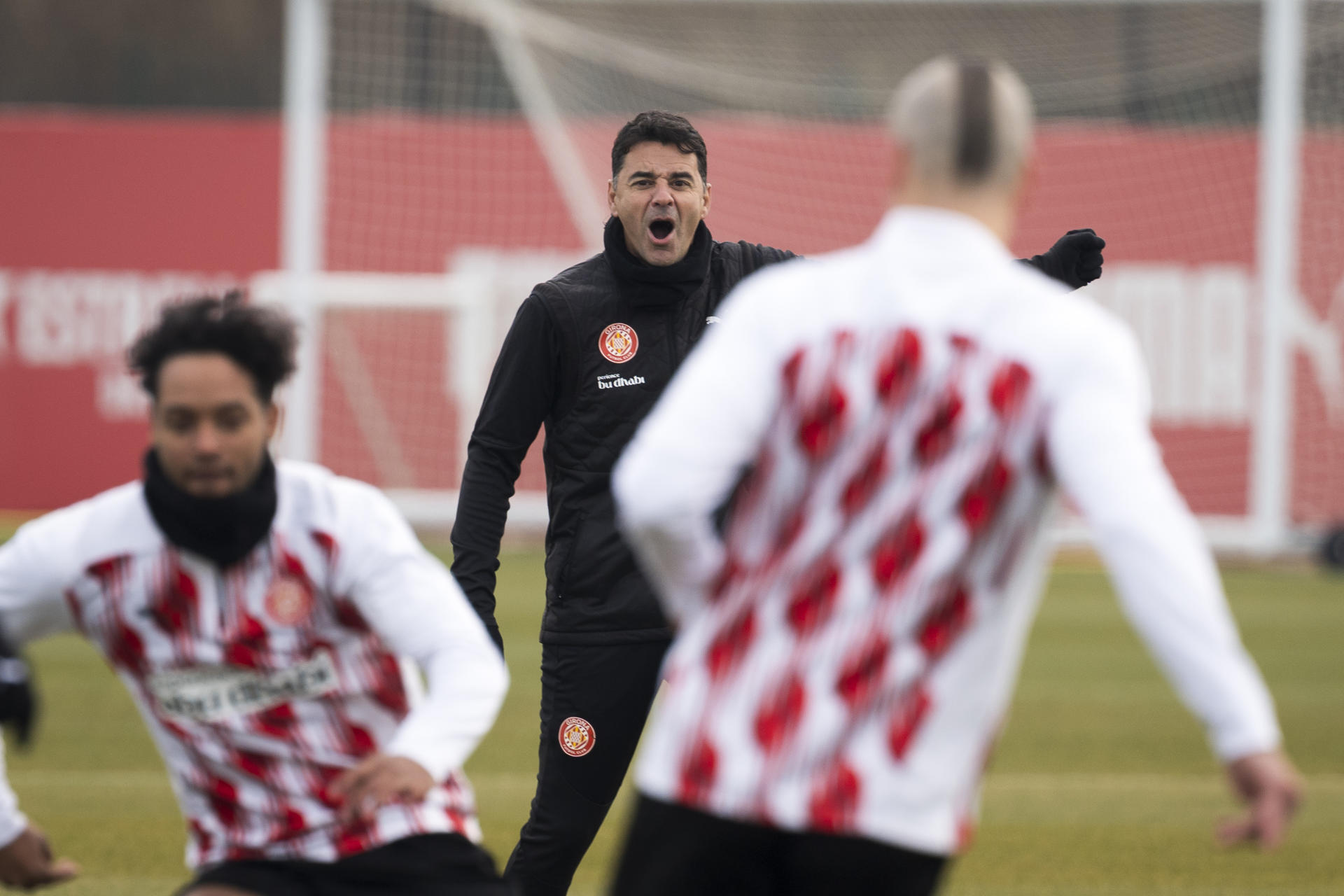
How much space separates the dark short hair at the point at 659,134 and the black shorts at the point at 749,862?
2.51 meters

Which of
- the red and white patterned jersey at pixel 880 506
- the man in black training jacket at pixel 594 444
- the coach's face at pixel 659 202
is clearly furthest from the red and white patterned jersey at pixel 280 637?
the coach's face at pixel 659 202

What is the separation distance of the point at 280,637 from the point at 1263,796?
1441mm

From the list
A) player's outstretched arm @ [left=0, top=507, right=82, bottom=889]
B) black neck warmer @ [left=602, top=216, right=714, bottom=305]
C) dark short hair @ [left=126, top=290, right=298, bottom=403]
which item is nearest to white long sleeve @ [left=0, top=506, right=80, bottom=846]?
player's outstretched arm @ [left=0, top=507, right=82, bottom=889]

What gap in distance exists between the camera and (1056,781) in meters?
8.48

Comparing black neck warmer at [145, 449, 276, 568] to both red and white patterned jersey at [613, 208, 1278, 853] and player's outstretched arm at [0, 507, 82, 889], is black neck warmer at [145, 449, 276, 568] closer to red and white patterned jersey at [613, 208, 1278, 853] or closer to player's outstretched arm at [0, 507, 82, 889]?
player's outstretched arm at [0, 507, 82, 889]

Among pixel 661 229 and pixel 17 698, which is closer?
pixel 17 698

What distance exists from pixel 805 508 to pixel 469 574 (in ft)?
7.17

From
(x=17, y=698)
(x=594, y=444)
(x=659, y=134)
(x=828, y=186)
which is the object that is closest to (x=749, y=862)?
(x=17, y=698)

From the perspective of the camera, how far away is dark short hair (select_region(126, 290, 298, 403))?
2.86 m

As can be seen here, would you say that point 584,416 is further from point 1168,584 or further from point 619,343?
point 1168,584

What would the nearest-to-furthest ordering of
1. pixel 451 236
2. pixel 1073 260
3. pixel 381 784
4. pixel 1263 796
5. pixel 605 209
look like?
1. pixel 1263 796
2. pixel 381 784
3. pixel 1073 260
4. pixel 605 209
5. pixel 451 236

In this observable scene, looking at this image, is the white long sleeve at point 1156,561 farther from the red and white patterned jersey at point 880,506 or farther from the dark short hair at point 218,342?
the dark short hair at point 218,342

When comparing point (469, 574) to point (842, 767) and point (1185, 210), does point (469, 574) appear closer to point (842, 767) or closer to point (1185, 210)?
point (842, 767)

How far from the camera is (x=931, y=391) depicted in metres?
2.34
